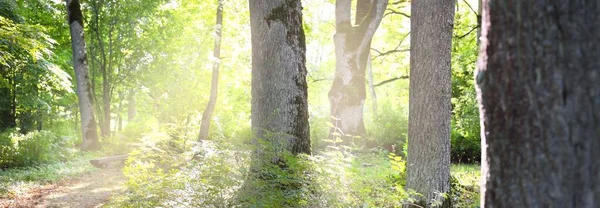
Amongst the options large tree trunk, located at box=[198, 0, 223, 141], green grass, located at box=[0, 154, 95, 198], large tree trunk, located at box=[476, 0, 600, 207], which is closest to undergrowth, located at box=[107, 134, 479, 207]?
large tree trunk, located at box=[476, 0, 600, 207]

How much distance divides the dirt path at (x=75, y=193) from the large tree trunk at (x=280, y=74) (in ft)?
9.17

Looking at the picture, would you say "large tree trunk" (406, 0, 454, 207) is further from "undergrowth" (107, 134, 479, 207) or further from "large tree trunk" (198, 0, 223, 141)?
"large tree trunk" (198, 0, 223, 141)

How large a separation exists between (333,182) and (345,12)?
933 cm

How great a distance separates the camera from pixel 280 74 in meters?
6.12

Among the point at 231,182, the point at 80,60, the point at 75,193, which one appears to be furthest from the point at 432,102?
the point at 80,60

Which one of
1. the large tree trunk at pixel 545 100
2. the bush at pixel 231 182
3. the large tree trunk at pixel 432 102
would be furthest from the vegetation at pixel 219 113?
the large tree trunk at pixel 545 100

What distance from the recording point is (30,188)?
358 inches

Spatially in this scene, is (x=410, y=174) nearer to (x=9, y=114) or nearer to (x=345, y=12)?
(x=345, y=12)

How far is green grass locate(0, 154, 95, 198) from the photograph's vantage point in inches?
Result: 346

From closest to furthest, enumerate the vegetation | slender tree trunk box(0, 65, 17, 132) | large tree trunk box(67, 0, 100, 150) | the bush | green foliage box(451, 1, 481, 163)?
the bush
the vegetation
green foliage box(451, 1, 481, 163)
large tree trunk box(67, 0, 100, 150)
slender tree trunk box(0, 65, 17, 132)

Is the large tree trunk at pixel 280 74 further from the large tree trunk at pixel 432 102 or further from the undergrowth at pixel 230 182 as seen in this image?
the large tree trunk at pixel 432 102

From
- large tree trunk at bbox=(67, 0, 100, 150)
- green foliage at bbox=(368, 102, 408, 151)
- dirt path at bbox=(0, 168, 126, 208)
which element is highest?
large tree trunk at bbox=(67, 0, 100, 150)

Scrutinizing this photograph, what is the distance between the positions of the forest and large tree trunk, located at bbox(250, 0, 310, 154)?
17 millimetres

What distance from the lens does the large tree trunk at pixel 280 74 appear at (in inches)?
241
